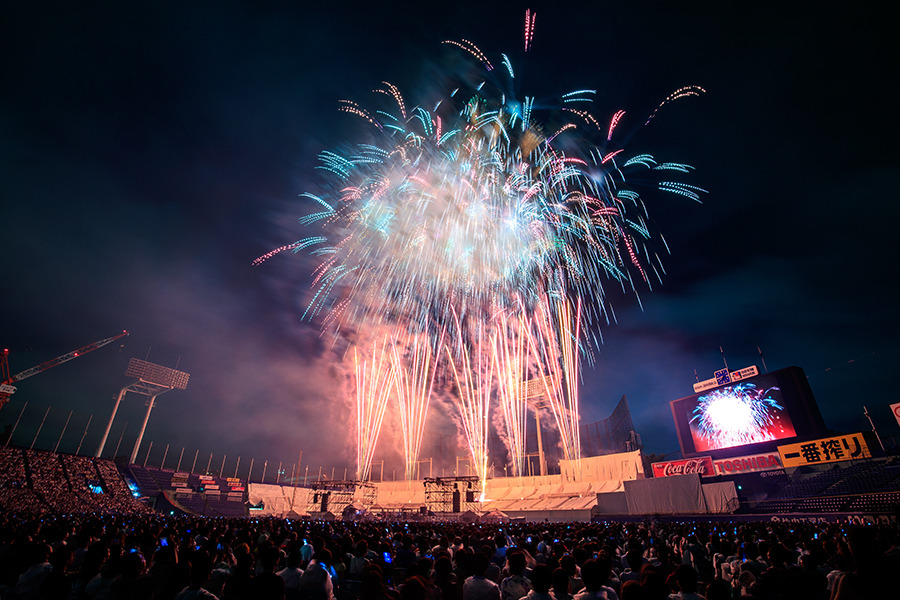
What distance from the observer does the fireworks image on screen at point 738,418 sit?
4409 centimetres

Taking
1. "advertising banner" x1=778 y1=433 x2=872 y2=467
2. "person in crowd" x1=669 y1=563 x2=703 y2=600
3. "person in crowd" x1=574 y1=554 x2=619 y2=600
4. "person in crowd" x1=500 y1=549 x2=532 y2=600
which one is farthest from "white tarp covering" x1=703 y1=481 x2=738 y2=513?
"person in crowd" x1=574 y1=554 x2=619 y2=600

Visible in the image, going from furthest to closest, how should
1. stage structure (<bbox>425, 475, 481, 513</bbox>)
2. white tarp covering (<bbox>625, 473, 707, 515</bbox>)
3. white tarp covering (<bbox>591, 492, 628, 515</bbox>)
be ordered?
stage structure (<bbox>425, 475, 481, 513</bbox>) < white tarp covering (<bbox>591, 492, 628, 515</bbox>) < white tarp covering (<bbox>625, 473, 707, 515</bbox>)

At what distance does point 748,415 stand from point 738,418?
3.85ft

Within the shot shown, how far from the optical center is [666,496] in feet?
116

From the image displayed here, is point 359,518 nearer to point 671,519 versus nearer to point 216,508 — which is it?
point 216,508

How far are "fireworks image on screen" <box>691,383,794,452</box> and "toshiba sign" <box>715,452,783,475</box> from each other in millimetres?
2425

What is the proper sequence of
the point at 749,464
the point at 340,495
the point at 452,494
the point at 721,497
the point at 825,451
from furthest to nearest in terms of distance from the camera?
the point at 340,495
the point at 452,494
the point at 749,464
the point at 825,451
the point at 721,497

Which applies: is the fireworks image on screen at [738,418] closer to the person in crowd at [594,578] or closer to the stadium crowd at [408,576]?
the stadium crowd at [408,576]

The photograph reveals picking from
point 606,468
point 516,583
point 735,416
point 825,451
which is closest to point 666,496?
point 606,468

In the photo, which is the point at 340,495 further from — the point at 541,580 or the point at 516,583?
the point at 541,580

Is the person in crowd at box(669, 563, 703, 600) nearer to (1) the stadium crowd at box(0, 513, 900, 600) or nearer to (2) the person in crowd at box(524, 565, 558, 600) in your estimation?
(1) the stadium crowd at box(0, 513, 900, 600)

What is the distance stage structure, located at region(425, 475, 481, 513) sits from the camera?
42.4 metres

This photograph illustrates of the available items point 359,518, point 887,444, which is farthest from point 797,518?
point 359,518

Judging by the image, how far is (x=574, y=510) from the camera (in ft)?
133
